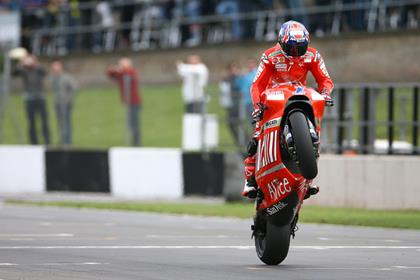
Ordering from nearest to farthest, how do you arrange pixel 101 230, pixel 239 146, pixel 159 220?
pixel 101 230 < pixel 159 220 < pixel 239 146

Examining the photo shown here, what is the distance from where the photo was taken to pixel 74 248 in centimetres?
1211

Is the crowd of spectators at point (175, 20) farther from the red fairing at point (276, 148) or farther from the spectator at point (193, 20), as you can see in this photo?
the red fairing at point (276, 148)

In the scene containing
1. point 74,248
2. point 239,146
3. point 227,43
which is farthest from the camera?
point 227,43

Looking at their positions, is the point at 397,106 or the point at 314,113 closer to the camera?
the point at 314,113

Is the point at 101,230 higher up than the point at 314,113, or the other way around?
the point at 314,113

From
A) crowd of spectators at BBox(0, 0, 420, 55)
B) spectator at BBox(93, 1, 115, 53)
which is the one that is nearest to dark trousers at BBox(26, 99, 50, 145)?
crowd of spectators at BBox(0, 0, 420, 55)

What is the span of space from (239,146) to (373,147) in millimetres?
2906

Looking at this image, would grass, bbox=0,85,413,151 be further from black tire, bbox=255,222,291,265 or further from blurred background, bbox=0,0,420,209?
black tire, bbox=255,222,291,265

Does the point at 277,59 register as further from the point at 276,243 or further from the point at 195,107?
the point at 195,107

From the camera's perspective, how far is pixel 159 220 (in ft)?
56.5

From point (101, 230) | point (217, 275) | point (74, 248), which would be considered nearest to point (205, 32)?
point (101, 230)

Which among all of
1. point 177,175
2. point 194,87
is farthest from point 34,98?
point 177,175

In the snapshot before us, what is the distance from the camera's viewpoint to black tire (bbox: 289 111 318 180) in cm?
1012

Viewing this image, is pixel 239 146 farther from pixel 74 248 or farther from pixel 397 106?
pixel 74 248
